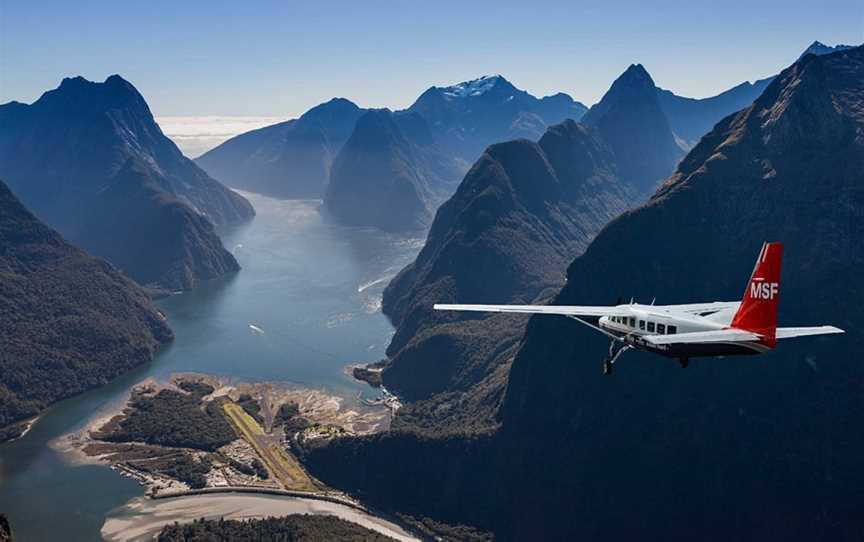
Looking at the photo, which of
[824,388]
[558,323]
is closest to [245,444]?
[558,323]

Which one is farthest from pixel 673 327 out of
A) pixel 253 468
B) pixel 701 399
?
pixel 253 468

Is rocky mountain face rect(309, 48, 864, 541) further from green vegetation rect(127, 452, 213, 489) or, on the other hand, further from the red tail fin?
the red tail fin

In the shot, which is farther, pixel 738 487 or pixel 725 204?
pixel 725 204

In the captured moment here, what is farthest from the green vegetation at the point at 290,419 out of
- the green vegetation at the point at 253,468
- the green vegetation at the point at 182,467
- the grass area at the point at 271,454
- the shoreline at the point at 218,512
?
the shoreline at the point at 218,512

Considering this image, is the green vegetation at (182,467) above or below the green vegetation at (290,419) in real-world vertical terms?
below

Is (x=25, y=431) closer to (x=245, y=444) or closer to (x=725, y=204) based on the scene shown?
(x=245, y=444)

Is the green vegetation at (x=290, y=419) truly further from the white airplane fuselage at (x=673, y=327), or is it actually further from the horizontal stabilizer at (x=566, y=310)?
the white airplane fuselage at (x=673, y=327)

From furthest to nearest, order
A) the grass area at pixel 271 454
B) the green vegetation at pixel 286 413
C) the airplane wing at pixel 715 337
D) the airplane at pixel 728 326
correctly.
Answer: the green vegetation at pixel 286 413, the grass area at pixel 271 454, the airplane wing at pixel 715 337, the airplane at pixel 728 326
